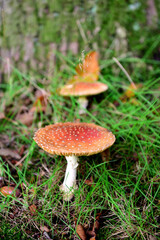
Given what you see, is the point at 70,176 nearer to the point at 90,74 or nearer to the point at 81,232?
the point at 81,232

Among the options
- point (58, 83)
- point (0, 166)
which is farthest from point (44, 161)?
point (58, 83)

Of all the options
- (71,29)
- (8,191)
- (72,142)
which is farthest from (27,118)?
(71,29)

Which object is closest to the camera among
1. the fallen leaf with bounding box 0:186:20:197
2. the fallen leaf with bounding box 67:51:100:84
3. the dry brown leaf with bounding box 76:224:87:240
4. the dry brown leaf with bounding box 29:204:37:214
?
the dry brown leaf with bounding box 76:224:87:240

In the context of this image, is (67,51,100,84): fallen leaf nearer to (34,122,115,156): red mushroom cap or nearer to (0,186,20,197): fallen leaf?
(34,122,115,156): red mushroom cap

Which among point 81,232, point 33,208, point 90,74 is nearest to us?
point 81,232

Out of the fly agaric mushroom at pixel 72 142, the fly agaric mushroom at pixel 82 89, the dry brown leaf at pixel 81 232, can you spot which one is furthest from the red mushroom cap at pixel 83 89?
the dry brown leaf at pixel 81 232

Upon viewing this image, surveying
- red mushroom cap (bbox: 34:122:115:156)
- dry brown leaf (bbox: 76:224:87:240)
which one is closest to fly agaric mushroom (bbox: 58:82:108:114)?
red mushroom cap (bbox: 34:122:115:156)

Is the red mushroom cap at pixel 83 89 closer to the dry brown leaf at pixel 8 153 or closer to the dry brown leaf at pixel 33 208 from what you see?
the dry brown leaf at pixel 8 153
